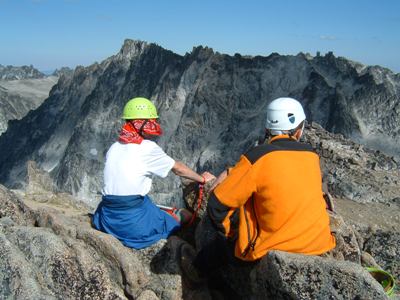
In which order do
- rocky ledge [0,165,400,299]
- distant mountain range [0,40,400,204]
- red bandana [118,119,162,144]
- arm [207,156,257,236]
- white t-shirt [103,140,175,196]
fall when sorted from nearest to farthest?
rocky ledge [0,165,400,299] → arm [207,156,257,236] → white t-shirt [103,140,175,196] → red bandana [118,119,162,144] → distant mountain range [0,40,400,204]

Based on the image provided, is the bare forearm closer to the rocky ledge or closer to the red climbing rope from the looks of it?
the red climbing rope

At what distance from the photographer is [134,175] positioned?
31.6 feet

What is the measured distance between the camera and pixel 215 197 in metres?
7.63

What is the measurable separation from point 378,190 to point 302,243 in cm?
1416

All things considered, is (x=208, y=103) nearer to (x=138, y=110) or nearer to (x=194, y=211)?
(x=194, y=211)

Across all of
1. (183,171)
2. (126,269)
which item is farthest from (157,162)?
(126,269)

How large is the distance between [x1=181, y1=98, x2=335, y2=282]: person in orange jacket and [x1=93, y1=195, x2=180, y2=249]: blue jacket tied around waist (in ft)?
7.32

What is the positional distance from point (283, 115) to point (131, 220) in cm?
360

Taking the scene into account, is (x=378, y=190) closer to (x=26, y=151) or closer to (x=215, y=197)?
(x=215, y=197)

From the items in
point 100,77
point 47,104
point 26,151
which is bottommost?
point 26,151

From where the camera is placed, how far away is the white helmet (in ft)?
26.5

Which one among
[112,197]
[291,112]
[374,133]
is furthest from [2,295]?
[374,133]

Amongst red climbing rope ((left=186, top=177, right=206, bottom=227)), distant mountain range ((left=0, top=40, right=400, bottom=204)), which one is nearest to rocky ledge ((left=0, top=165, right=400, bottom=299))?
red climbing rope ((left=186, top=177, right=206, bottom=227))

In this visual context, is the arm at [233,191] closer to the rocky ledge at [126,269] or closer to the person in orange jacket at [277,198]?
the person in orange jacket at [277,198]
